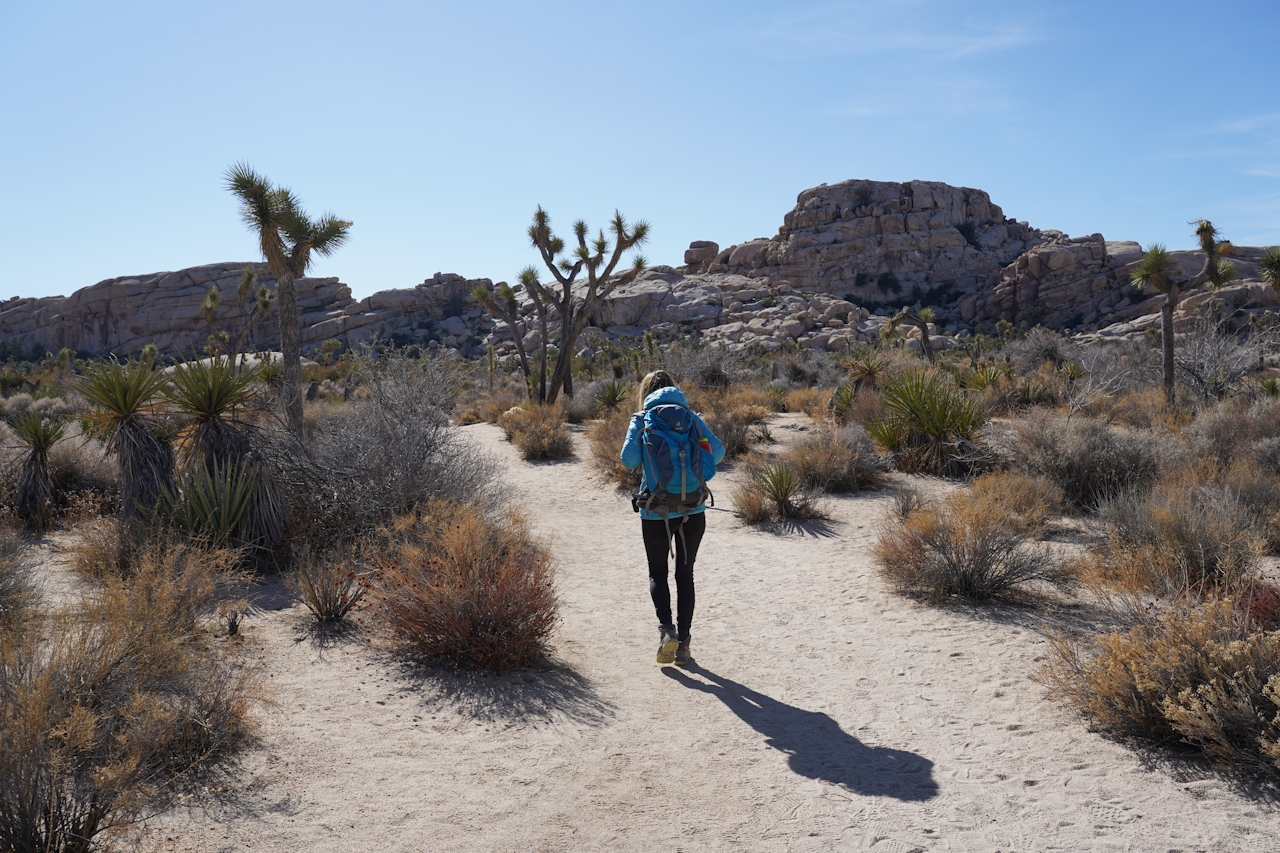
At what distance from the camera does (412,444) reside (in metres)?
8.11

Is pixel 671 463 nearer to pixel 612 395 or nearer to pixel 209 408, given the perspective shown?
pixel 209 408

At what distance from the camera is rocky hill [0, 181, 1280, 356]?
65.8 meters

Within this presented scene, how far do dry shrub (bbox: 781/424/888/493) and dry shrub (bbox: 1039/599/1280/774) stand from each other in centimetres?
651

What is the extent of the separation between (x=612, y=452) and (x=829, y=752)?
9.54m

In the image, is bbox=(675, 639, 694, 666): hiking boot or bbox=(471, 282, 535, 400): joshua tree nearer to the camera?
bbox=(675, 639, 694, 666): hiking boot

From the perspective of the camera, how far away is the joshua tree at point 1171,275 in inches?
601

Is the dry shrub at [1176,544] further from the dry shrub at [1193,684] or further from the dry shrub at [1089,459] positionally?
the dry shrub at [1089,459]

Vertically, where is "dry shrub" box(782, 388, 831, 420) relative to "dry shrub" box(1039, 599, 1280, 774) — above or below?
above

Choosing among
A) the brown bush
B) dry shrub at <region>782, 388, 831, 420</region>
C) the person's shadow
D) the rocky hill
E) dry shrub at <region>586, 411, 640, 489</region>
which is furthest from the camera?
the rocky hill

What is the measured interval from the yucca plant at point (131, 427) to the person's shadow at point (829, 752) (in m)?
5.36

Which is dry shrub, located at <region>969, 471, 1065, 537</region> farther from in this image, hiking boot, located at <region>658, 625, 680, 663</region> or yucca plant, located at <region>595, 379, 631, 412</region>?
yucca plant, located at <region>595, 379, 631, 412</region>

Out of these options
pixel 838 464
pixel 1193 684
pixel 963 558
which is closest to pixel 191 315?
pixel 838 464

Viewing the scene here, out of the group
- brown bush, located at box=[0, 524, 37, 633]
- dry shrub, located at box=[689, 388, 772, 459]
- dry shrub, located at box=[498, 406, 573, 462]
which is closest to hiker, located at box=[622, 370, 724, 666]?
brown bush, located at box=[0, 524, 37, 633]

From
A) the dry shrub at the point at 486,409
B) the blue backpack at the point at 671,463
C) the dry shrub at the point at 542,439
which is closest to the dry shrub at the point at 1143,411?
the dry shrub at the point at 542,439
